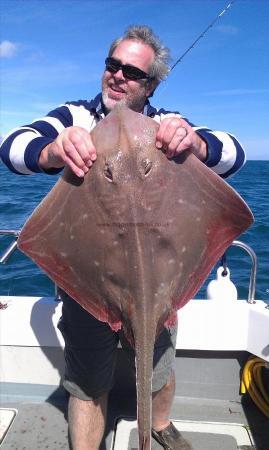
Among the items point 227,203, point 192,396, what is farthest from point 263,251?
point 227,203

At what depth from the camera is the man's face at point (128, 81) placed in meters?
2.60

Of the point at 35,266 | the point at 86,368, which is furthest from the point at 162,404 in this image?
the point at 35,266

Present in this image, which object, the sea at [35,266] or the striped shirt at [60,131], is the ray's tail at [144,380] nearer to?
the striped shirt at [60,131]

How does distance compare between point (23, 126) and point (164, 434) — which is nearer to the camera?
point (23, 126)

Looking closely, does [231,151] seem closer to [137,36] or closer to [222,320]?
[137,36]

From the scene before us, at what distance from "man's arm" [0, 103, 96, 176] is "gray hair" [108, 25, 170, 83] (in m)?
0.49

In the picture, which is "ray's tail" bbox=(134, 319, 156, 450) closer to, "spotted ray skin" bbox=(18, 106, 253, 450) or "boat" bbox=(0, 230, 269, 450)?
"spotted ray skin" bbox=(18, 106, 253, 450)

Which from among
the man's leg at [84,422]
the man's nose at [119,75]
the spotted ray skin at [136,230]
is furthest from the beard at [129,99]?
the man's leg at [84,422]

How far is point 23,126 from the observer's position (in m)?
2.54

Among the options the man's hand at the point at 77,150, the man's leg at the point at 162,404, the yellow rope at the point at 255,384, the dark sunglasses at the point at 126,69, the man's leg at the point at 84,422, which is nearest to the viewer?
the man's hand at the point at 77,150

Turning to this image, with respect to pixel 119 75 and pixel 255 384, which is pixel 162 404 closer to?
pixel 255 384

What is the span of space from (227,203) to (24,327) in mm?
2402

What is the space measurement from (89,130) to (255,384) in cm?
272

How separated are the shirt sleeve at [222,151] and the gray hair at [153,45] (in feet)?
0.96
